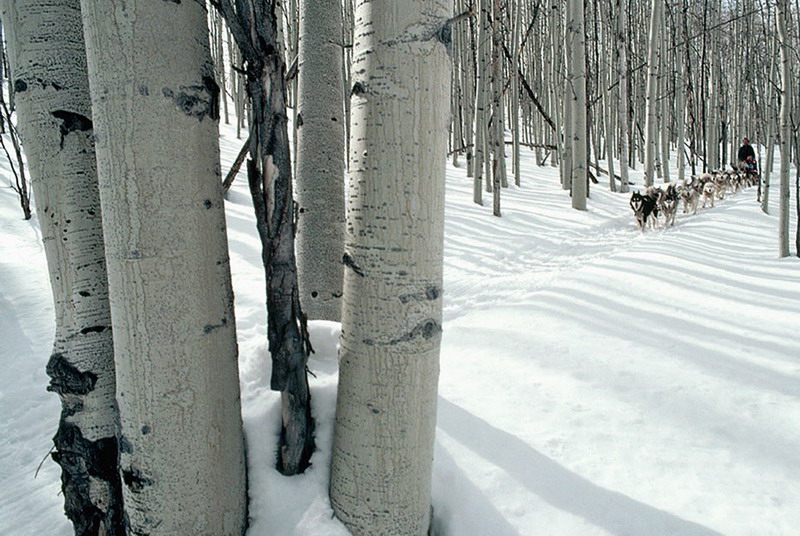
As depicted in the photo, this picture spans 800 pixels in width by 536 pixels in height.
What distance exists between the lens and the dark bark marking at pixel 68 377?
139 cm

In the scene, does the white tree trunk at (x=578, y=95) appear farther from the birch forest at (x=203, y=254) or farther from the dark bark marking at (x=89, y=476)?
the dark bark marking at (x=89, y=476)

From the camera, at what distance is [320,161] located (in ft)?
6.74

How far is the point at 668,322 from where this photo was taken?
10.1 ft

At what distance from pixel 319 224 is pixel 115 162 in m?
1.00

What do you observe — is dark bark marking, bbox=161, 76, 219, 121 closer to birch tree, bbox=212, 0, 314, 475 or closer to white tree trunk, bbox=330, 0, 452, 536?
birch tree, bbox=212, 0, 314, 475

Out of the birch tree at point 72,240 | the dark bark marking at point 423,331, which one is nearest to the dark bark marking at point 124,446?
the birch tree at point 72,240

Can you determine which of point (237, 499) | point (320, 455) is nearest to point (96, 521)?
point (237, 499)

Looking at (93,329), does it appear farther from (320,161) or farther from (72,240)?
(320,161)

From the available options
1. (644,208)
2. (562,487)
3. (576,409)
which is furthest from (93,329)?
(644,208)

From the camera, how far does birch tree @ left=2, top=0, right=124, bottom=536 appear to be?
134cm

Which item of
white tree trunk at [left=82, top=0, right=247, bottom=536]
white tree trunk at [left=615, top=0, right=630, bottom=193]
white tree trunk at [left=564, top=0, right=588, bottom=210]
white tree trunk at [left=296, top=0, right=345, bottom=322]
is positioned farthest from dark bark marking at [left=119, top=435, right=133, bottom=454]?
white tree trunk at [left=615, top=0, right=630, bottom=193]

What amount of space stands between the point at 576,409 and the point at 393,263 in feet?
4.47

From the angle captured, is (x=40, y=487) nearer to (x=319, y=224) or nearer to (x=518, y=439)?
(x=319, y=224)

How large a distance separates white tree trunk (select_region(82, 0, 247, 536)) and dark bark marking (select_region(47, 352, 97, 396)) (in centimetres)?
25
